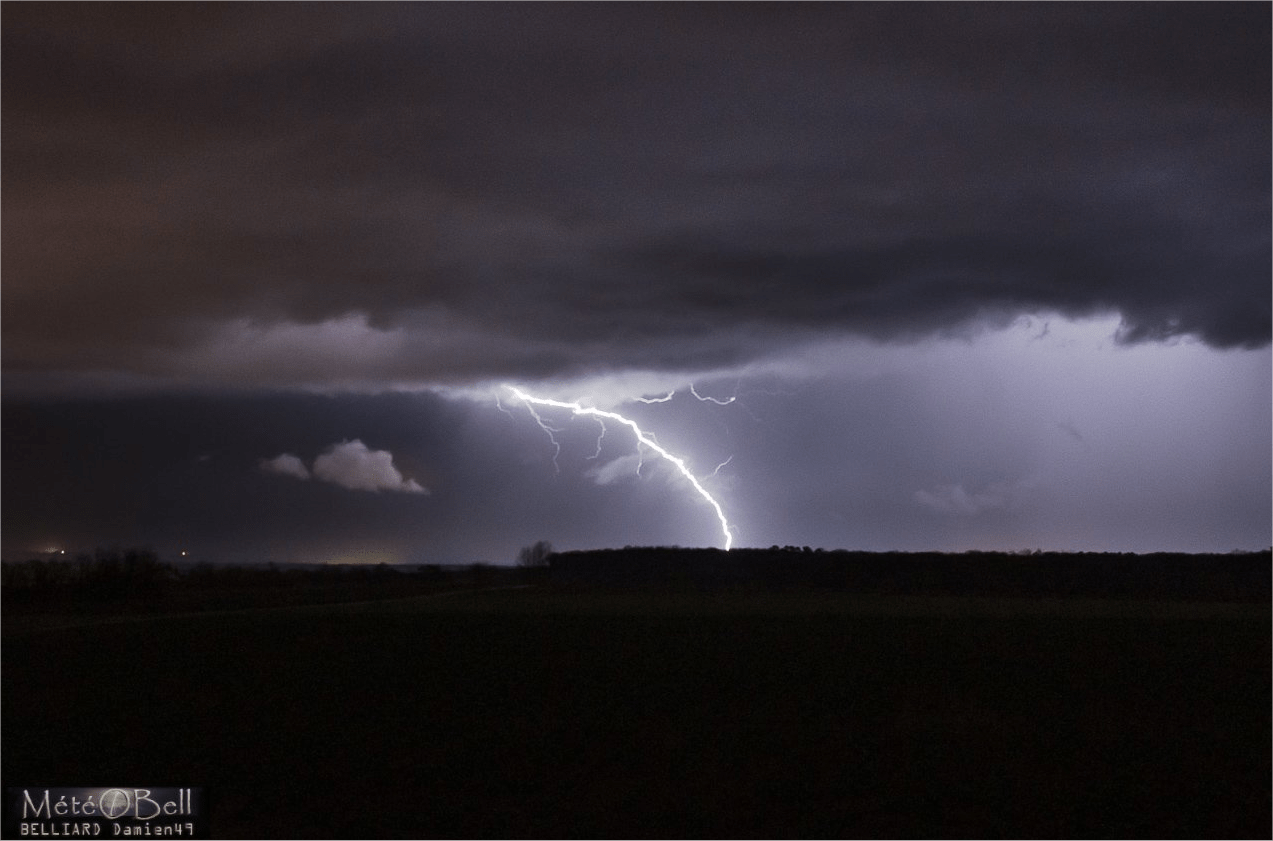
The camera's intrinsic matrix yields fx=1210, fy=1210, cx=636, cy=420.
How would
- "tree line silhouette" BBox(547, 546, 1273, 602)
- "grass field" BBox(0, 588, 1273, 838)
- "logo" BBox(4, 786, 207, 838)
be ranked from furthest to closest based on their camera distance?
"tree line silhouette" BBox(547, 546, 1273, 602), "grass field" BBox(0, 588, 1273, 838), "logo" BBox(4, 786, 207, 838)

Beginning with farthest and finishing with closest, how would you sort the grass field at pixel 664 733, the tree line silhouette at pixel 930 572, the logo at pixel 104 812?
the tree line silhouette at pixel 930 572 → the grass field at pixel 664 733 → the logo at pixel 104 812

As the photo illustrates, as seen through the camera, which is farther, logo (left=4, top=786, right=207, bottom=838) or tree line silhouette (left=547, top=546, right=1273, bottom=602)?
tree line silhouette (left=547, top=546, right=1273, bottom=602)

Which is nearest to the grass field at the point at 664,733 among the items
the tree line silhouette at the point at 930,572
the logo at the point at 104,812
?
the logo at the point at 104,812

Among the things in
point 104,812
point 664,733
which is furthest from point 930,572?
point 104,812

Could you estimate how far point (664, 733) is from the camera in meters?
15.1

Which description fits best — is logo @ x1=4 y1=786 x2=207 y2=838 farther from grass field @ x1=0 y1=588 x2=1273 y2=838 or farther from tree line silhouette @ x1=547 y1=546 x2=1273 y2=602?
tree line silhouette @ x1=547 y1=546 x2=1273 y2=602

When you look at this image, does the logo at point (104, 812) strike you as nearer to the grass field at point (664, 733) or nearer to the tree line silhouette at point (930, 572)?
the grass field at point (664, 733)

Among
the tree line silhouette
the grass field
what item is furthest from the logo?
the tree line silhouette

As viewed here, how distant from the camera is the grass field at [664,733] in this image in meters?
11.2

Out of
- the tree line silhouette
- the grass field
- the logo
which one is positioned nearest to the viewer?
the logo

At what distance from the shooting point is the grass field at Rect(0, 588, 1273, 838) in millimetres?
11180

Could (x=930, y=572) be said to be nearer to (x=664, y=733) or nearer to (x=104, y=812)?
(x=664, y=733)

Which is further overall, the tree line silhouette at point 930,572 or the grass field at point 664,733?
the tree line silhouette at point 930,572

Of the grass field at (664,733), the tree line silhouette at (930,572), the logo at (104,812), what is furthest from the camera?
the tree line silhouette at (930,572)
